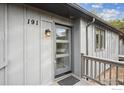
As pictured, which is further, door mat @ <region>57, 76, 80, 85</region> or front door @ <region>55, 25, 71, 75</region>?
front door @ <region>55, 25, 71, 75</region>

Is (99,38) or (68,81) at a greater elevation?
(99,38)

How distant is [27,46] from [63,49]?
2114 millimetres

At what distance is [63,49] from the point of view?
5.49 metres

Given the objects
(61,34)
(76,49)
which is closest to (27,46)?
(61,34)

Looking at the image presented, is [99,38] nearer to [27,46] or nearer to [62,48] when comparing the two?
[62,48]

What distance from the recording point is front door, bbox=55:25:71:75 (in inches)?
202

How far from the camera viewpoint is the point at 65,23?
5.32 m

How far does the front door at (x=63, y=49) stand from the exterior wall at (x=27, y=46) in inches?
17.7

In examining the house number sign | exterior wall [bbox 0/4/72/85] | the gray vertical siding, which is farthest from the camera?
the house number sign

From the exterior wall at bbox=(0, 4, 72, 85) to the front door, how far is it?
1.48 ft

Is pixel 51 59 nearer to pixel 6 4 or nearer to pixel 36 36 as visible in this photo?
pixel 36 36

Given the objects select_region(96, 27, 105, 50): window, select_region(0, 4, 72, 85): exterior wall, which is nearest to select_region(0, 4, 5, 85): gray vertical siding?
select_region(0, 4, 72, 85): exterior wall

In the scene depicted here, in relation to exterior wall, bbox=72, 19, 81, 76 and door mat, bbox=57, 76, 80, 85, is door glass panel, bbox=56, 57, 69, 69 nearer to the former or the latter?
exterior wall, bbox=72, 19, 81, 76

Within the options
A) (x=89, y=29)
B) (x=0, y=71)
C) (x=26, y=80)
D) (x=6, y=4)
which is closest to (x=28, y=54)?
(x=26, y=80)
